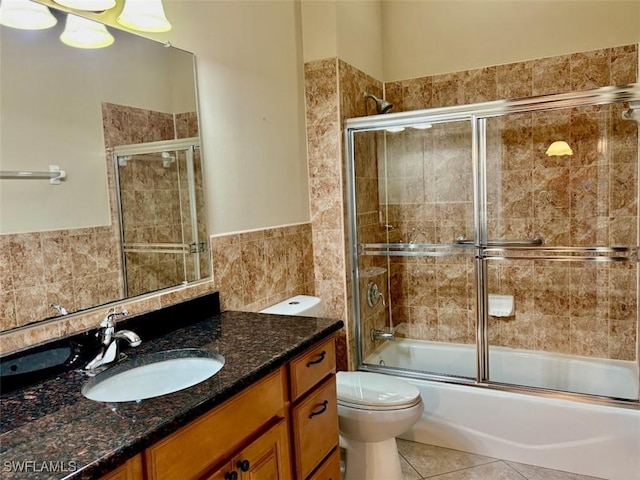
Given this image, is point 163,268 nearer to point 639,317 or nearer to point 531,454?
point 531,454

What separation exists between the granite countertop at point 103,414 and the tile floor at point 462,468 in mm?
1204

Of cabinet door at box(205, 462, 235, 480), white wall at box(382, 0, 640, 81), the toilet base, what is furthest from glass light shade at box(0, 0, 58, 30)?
white wall at box(382, 0, 640, 81)

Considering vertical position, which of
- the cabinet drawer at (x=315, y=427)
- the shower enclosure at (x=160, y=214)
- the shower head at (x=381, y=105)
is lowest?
the cabinet drawer at (x=315, y=427)

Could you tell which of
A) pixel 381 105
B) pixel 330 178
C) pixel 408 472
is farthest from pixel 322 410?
pixel 381 105

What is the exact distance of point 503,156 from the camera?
299 cm

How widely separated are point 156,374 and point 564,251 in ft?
7.38

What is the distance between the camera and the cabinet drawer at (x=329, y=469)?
165 centimetres

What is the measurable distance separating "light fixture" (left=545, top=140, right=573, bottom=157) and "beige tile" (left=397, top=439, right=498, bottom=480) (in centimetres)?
184

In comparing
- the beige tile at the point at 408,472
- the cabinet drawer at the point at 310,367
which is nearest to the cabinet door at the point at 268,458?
the cabinet drawer at the point at 310,367

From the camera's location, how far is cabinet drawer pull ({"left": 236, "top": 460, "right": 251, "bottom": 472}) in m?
1.24

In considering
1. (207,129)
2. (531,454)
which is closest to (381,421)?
(531,454)

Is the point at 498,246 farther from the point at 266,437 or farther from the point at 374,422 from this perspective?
the point at 266,437

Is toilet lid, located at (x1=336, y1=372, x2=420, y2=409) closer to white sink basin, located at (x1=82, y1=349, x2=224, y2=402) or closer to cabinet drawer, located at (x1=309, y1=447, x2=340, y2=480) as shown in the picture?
cabinet drawer, located at (x1=309, y1=447, x2=340, y2=480)

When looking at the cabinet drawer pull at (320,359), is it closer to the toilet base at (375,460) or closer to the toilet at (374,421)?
the toilet at (374,421)
